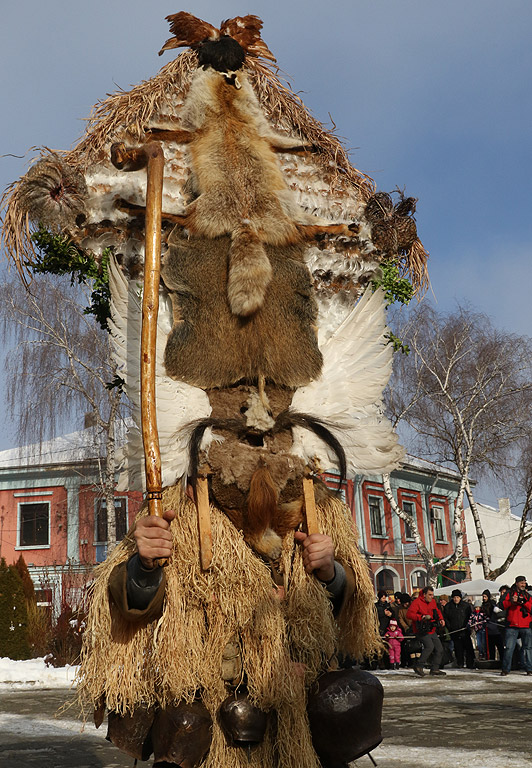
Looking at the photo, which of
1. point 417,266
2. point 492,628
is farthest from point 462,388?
point 417,266

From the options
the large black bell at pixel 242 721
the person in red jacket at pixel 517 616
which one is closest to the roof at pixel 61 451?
the person in red jacket at pixel 517 616

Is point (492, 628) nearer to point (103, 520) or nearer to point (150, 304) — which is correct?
point (150, 304)

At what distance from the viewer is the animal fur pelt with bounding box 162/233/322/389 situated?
3.36 m

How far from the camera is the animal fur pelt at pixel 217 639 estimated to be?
2984 mm

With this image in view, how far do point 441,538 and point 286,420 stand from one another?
111 ft

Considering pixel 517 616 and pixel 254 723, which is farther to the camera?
pixel 517 616

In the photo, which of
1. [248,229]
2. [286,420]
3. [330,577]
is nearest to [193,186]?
[248,229]

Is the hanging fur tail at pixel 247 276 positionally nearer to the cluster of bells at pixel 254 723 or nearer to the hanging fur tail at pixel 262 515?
the hanging fur tail at pixel 262 515

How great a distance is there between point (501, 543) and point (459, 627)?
94.5ft

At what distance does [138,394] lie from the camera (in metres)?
3.37

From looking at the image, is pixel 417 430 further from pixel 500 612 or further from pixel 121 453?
pixel 121 453

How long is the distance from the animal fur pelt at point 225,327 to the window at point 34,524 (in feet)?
86.2

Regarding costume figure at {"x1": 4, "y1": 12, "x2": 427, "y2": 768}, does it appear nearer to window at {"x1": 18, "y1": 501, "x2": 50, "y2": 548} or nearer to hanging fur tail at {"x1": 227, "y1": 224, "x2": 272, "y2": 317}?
hanging fur tail at {"x1": 227, "y1": 224, "x2": 272, "y2": 317}

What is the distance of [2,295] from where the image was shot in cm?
2230
